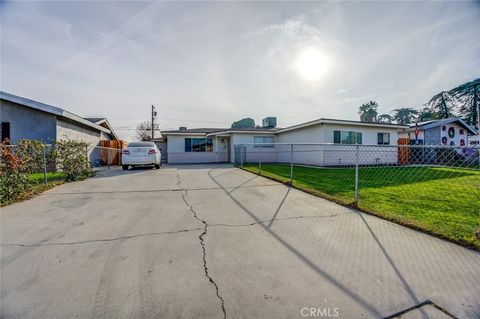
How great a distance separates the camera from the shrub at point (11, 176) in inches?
194

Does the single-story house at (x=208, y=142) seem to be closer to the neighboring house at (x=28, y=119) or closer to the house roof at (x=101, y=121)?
the house roof at (x=101, y=121)

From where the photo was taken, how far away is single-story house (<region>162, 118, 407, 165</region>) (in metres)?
13.6

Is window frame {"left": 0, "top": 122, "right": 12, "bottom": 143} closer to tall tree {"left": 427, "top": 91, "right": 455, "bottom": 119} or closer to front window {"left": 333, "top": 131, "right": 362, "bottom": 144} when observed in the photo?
front window {"left": 333, "top": 131, "right": 362, "bottom": 144}

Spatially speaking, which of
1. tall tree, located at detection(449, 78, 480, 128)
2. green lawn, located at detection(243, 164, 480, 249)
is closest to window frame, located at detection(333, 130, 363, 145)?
green lawn, located at detection(243, 164, 480, 249)

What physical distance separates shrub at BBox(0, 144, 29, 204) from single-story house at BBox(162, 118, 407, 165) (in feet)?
27.2

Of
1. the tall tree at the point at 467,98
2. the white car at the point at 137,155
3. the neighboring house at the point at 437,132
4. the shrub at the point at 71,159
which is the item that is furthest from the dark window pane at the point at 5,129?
the tall tree at the point at 467,98

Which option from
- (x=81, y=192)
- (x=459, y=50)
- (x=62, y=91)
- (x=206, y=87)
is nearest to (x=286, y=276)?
(x=81, y=192)

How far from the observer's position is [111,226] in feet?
11.7

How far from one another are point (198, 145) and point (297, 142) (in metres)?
8.26

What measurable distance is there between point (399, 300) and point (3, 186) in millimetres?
7384

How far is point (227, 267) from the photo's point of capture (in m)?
2.33

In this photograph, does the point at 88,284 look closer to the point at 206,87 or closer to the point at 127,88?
the point at 206,87

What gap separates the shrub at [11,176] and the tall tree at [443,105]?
147ft

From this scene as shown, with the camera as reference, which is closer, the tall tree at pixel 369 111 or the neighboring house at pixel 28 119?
the neighboring house at pixel 28 119
